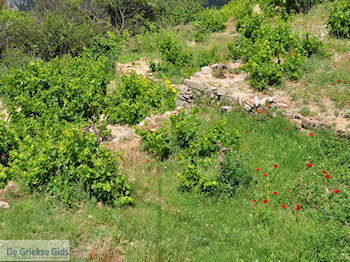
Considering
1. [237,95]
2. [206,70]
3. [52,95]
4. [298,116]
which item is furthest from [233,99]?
[52,95]

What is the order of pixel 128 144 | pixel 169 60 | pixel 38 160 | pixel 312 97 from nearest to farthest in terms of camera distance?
pixel 38 160 < pixel 128 144 < pixel 312 97 < pixel 169 60

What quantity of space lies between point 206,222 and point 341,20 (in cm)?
971

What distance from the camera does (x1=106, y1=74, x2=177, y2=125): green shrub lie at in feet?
31.5

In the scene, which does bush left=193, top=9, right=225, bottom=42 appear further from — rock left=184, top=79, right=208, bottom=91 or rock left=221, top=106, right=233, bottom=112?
rock left=221, top=106, right=233, bottom=112

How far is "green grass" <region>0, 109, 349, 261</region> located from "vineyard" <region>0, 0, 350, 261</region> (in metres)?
0.02

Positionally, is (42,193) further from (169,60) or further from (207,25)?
(207,25)

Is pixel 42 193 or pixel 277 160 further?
pixel 277 160

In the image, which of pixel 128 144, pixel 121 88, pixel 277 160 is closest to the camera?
pixel 277 160

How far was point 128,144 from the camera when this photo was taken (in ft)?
26.6

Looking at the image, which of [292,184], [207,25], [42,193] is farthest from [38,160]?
[207,25]

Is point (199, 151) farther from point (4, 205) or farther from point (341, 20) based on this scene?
point (341, 20)

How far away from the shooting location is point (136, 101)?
9.84 metres

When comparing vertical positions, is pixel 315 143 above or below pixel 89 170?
below

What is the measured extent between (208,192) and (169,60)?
825cm
